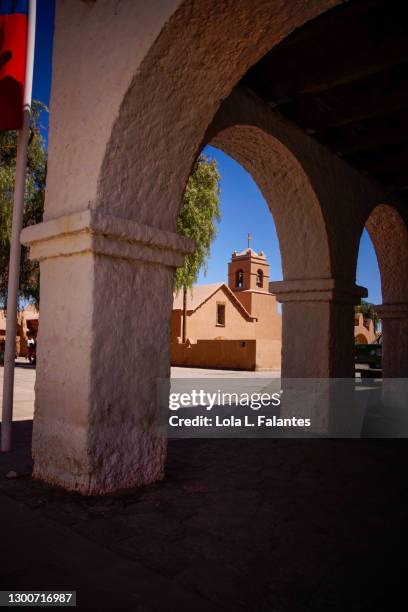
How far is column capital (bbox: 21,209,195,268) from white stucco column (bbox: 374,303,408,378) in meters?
5.05

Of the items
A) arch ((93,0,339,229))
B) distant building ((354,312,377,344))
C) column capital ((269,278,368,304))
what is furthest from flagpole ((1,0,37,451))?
distant building ((354,312,377,344))

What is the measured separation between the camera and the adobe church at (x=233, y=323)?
19.9m

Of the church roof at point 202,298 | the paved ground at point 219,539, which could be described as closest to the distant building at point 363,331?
the church roof at point 202,298

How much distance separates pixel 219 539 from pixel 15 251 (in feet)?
8.01

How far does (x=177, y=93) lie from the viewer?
9.40 ft

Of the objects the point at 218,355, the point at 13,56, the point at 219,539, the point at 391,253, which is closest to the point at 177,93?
the point at 13,56

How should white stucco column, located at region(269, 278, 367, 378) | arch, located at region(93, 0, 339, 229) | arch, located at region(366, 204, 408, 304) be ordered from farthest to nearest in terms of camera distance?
arch, located at region(366, 204, 408, 304) → white stucco column, located at region(269, 278, 367, 378) → arch, located at region(93, 0, 339, 229)

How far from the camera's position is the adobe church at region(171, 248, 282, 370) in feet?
65.3

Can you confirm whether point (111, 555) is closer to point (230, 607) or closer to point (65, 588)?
point (65, 588)

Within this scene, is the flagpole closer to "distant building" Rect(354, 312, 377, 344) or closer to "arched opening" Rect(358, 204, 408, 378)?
"arched opening" Rect(358, 204, 408, 378)

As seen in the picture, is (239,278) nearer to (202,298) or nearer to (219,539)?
(202,298)

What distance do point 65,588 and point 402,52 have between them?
393 cm

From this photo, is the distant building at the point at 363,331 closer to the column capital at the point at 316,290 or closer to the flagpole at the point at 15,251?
the column capital at the point at 316,290

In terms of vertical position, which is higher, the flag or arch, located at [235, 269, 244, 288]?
arch, located at [235, 269, 244, 288]
